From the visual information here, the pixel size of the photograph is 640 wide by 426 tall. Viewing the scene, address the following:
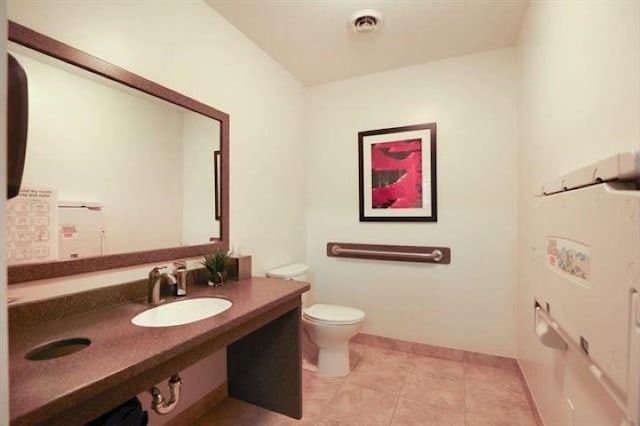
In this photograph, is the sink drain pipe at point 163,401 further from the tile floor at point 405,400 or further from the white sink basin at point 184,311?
the tile floor at point 405,400

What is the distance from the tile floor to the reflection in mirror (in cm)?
112

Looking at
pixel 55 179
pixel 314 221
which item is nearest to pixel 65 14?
pixel 55 179

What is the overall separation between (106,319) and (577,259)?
1.60 meters

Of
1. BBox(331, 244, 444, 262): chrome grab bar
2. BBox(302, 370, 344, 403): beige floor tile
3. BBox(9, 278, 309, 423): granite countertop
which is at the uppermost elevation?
BBox(331, 244, 444, 262): chrome grab bar

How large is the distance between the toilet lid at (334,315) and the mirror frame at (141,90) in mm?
803

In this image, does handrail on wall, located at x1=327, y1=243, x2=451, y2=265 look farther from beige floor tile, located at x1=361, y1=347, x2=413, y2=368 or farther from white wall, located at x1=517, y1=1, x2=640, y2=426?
beige floor tile, located at x1=361, y1=347, x2=413, y2=368

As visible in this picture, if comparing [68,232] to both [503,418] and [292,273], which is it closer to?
[292,273]

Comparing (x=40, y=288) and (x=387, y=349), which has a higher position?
(x=40, y=288)

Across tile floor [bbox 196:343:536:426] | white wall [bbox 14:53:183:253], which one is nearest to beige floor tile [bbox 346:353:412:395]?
tile floor [bbox 196:343:536:426]

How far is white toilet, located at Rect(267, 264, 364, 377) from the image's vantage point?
204 centimetres

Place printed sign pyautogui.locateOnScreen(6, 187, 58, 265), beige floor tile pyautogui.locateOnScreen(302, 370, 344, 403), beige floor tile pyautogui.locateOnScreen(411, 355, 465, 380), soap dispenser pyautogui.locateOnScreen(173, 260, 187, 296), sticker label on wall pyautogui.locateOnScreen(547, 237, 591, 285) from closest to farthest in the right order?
sticker label on wall pyautogui.locateOnScreen(547, 237, 591, 285)
printed sign pyautogui.locateOnScreen(6, 187, 58, 265)
soap dispenser pyautogui.locateOnScreen(173, 260, 187, 296)
beige floor tile pyautogui.locateOnScreen(302, 370, 344, 403)
beige floor tile pyautogui.locateOnScreen(411, 355, 465, 380)

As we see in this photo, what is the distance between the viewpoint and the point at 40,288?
3.56 feet

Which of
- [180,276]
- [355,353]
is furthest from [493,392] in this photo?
[180,276]

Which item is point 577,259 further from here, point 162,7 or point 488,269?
point 162,7
